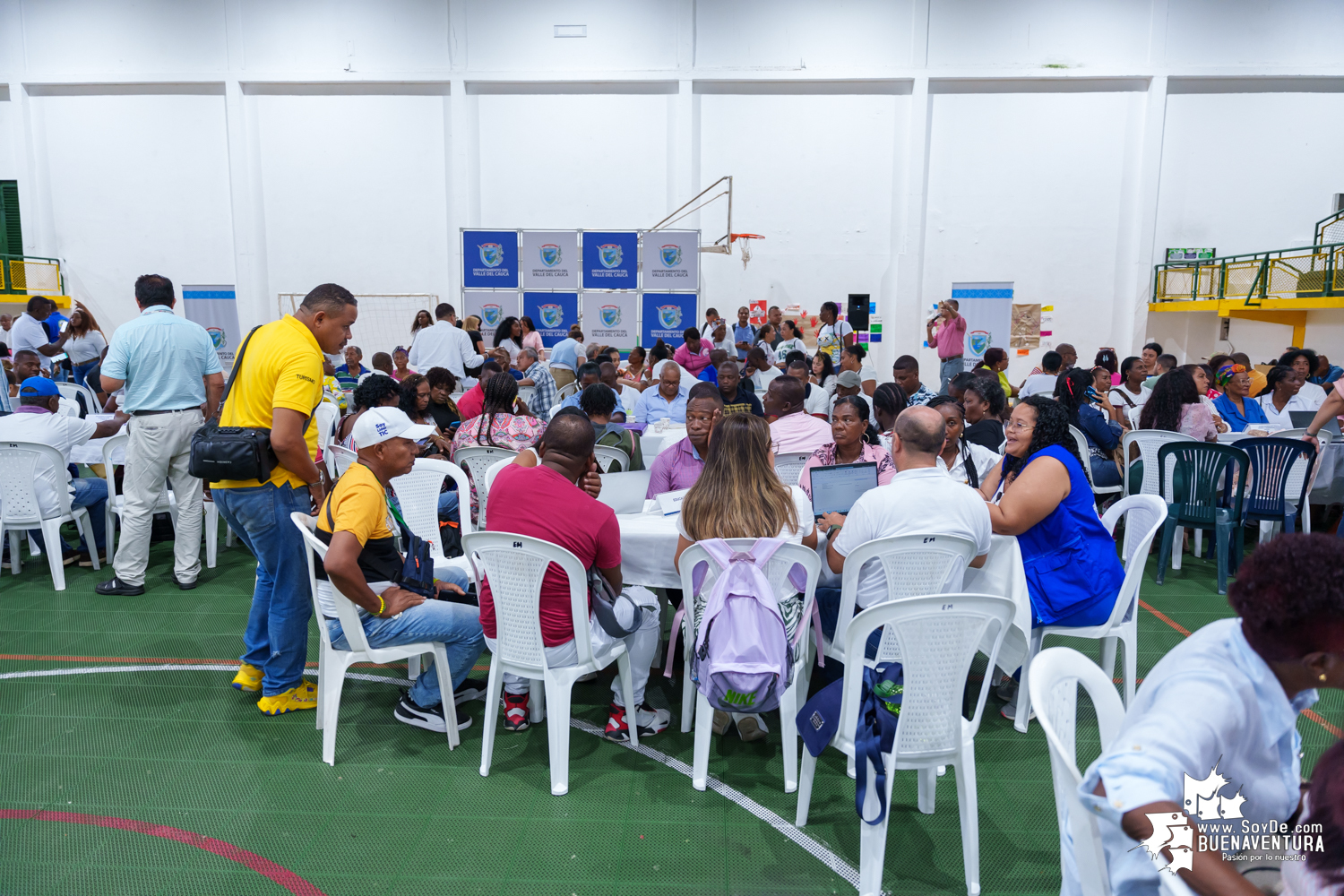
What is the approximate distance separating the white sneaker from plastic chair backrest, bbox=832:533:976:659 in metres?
0.68

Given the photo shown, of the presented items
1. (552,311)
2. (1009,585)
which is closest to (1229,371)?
(1009,585)

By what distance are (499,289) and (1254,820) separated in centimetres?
1160

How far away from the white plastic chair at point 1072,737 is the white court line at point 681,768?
0.96 meters

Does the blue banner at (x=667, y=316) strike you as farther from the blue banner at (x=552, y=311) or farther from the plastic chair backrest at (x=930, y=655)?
the plastic chair backrest at (x=930, y=655)

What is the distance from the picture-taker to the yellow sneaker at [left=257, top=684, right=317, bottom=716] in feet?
11.2

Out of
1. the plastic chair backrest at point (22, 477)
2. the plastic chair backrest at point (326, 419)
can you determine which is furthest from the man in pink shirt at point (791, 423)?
the plastic chair backrest at point (22, 477)

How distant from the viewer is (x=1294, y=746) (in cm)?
146

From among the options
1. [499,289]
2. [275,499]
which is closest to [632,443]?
[275,499]

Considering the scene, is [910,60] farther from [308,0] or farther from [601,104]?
[308,0]

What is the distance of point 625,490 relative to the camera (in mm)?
3570

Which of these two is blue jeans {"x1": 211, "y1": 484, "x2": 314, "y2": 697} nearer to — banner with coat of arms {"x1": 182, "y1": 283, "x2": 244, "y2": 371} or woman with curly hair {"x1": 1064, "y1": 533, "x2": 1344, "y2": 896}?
woman with curly hair {"x1": 1064, "y1": 533, "x2": 1344, "y2": 896}

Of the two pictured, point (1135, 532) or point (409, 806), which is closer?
point (409, 806)

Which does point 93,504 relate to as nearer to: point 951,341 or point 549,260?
point 549,260

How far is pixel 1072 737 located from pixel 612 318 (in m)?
10.7
